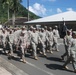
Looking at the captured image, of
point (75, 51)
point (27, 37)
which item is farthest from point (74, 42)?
point (27, 37)

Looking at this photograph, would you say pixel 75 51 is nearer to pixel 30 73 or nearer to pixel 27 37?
pixel 30 73

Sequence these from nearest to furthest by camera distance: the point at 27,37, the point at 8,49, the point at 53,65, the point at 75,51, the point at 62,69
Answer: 1. the point at 75,51
2. the point at 62,69
3. the point at 53,65
4. the point at 27,37
5. the point at 8,49

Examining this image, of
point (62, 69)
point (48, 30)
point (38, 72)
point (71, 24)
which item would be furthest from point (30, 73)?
point (71, 24)

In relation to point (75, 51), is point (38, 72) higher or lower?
lower

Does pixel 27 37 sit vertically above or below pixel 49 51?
above

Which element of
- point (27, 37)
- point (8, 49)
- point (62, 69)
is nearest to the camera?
point (62, 69)

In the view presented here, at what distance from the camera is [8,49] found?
17.7m

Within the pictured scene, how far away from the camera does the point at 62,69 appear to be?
39.8ft

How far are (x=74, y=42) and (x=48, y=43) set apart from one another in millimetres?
7107

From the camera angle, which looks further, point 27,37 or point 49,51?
point 49,51

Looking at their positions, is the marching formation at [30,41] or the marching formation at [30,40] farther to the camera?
the marching formation at [30,40]

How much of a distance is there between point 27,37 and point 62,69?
3.64 m

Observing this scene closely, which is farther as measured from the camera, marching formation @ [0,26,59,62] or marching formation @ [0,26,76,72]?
marching formation @ [0,26,59,62]

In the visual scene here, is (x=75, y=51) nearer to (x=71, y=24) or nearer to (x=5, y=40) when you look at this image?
(x=5, y=40)
